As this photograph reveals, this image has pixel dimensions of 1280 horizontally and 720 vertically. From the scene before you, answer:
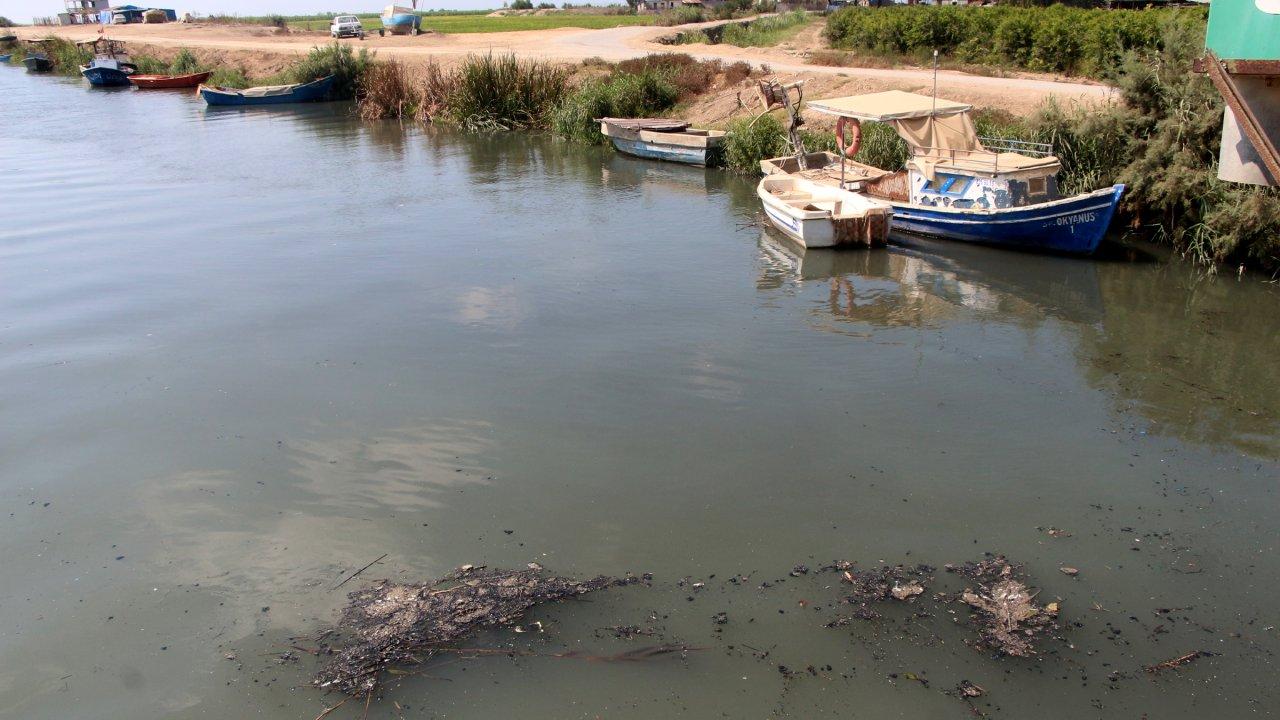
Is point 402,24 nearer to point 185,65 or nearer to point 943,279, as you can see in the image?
point 185,65

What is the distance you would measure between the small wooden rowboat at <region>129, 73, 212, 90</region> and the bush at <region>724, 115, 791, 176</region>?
38225 millimetres

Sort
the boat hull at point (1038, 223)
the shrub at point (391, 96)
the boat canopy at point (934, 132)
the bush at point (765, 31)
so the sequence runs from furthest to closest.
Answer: the bush at point (765, 31) → the shrub at point (391, 96) → the boat canopy at point (934, 132) → the boat hull at point (1038, 223)

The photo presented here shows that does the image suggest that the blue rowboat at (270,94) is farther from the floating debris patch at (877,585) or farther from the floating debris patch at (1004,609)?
the floating debris patch at (1004,609)

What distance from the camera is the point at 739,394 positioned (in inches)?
490

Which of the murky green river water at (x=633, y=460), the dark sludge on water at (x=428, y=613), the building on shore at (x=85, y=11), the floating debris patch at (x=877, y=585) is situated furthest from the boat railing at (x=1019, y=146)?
the building on shore at (x=85, y=11)

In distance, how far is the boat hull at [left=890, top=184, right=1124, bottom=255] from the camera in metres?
17.8

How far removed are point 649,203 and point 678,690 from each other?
18.2m

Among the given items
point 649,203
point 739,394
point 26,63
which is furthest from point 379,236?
point 26,63

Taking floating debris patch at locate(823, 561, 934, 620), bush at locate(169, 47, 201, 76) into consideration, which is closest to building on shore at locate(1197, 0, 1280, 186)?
floating debris patch at locate(823, 561, 934, 620)

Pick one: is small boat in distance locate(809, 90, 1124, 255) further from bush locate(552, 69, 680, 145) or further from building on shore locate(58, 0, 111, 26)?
building on shore locate(58, 0, 111, 26)

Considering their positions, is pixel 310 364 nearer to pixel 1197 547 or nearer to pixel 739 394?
pixel 739 394

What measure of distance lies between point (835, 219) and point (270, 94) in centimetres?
3515

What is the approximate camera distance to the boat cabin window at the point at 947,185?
1917 cm

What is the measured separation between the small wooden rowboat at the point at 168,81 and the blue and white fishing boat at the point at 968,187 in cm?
4413
